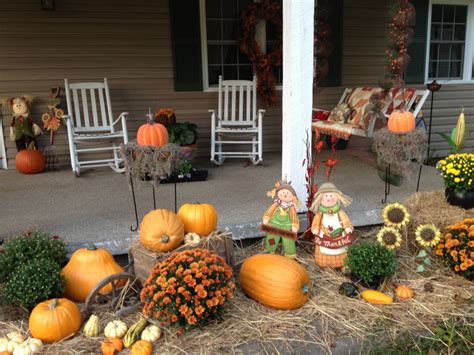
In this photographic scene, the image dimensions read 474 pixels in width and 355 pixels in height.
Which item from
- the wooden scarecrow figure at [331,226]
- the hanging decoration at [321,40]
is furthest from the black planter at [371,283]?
the hanging decoration at [321,40]

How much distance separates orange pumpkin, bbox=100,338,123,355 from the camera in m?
1.94

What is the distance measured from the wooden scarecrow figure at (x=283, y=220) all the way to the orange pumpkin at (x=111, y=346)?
106 centimetres

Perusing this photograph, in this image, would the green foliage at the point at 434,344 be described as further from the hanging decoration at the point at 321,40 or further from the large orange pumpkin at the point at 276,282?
the hanging decoration at the point at 321,40

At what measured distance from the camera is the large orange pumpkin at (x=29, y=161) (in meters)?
4.77

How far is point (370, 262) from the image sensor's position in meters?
2.39

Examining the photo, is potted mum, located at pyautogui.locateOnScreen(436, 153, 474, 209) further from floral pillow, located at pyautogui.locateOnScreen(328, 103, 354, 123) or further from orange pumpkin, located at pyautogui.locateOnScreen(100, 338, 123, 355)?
orange pumpkin, located at pyautogui.locateOnScreen(100, 338, 123, 355)

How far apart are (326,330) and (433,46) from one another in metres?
5.30

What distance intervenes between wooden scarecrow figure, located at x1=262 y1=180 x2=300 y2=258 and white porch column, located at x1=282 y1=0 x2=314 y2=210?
1.47 feet

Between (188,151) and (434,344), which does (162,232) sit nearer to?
(434,344)

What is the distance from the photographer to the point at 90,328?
2.09 meters

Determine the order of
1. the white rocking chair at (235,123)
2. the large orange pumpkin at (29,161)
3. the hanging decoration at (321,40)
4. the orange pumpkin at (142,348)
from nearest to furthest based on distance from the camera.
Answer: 1. the orange pumpkin at (142,348)
2. the large orange pumpkin at (29,161)
3. the white rocking chair at (235,123)
4. the hanging decoration at (321,40)

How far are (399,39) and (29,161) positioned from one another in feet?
13.4

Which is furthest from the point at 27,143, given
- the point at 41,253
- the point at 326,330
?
the point at 326,330

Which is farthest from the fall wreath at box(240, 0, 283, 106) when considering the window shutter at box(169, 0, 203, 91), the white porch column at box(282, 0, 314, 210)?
the white porch column at box(282, 0, 314, 210)
